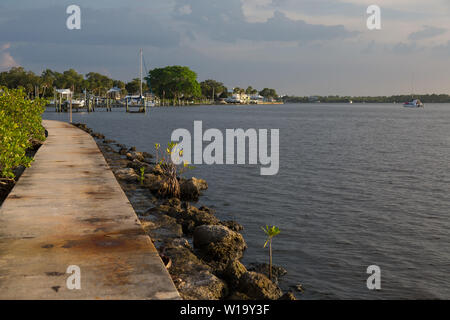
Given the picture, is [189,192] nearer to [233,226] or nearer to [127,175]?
[127,175]

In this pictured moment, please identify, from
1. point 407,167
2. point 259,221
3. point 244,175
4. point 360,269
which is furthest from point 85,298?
point 407,167

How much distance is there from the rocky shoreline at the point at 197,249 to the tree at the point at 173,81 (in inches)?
6346

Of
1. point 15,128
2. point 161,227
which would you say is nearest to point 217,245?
point 161,227

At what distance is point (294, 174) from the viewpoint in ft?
77.7

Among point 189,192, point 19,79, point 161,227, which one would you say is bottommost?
point 161,227

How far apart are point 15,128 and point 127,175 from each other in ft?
15.5

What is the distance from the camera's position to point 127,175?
18656 millimetres

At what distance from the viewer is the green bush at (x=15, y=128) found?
12930mm

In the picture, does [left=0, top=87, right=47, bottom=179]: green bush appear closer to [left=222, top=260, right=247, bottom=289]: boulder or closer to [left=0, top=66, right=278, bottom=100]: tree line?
[left=222, top=260, right=247, bottom=289]: boulder

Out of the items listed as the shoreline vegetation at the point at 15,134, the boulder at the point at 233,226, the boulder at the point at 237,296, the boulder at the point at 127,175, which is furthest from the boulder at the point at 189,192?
the boulder at the point at 237,296

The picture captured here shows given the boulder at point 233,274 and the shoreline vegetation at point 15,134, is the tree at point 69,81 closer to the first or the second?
the shoreline vegetation at point 15,134

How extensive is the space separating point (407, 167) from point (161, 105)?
15843cm

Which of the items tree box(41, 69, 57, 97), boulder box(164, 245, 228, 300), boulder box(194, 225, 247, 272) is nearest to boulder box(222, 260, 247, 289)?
boulder box(164, 245, 228, 300)
